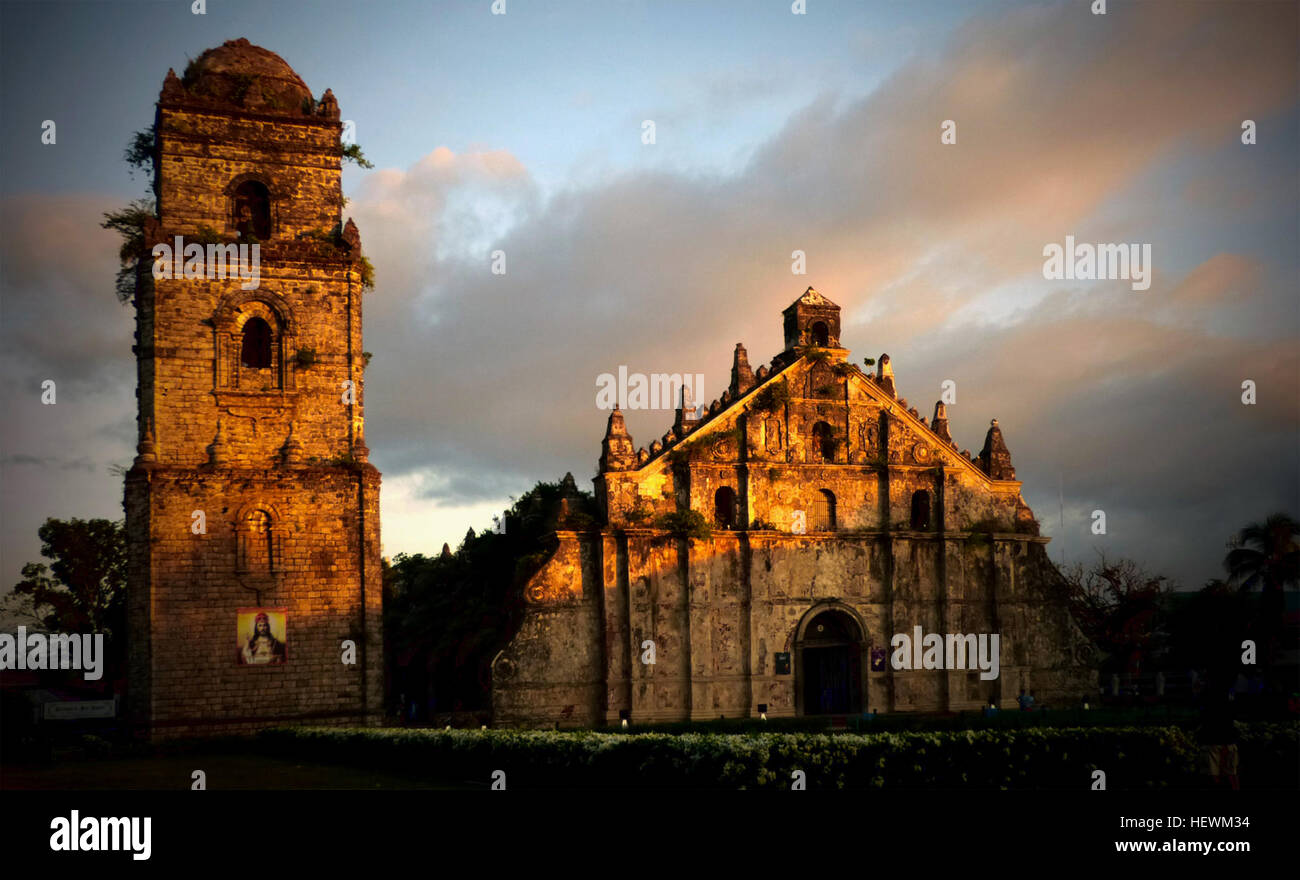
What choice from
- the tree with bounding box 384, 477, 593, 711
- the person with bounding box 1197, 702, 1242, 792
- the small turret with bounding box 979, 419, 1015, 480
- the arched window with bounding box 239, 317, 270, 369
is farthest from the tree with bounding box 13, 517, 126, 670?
the person with bounding box 1197, 702, 1242, 792

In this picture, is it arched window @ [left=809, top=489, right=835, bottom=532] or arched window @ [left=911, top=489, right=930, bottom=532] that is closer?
arched window @ [left=809, top=489, right=835, bottom=532]

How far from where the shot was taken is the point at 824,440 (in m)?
39.3

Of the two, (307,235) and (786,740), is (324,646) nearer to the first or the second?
(307,235)

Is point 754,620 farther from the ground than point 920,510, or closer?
closer

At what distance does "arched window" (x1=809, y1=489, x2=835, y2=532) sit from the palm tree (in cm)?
1865

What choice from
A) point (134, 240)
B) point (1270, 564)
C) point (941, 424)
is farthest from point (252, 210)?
point (1270, 564)

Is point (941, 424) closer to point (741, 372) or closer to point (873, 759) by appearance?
point (741, 372)

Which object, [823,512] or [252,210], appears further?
[823,512]

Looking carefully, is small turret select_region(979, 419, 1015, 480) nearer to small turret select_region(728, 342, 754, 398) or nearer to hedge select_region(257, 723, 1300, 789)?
small turret select_region(728, 342, 754, 398)

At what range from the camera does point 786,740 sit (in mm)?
18078

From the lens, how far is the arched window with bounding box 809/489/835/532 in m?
38.5

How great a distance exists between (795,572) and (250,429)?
1616 centimetres
